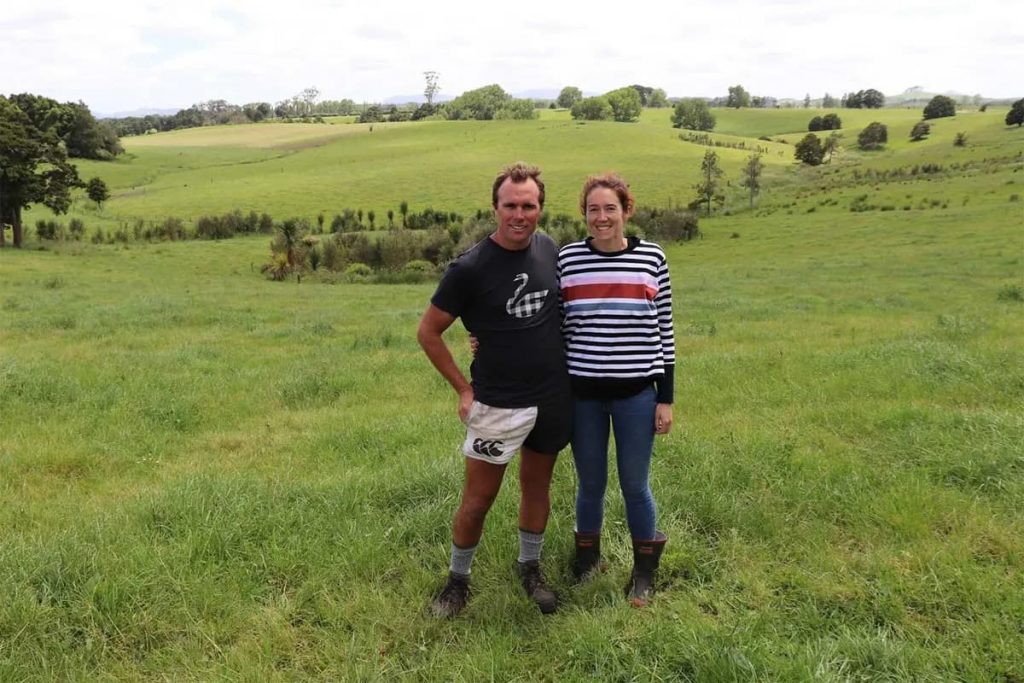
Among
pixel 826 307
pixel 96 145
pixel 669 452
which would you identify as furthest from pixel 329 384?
pixel 96 145

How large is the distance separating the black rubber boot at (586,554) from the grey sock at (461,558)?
2.17ft

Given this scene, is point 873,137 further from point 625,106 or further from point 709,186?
point 709,186

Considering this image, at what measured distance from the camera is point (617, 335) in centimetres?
332

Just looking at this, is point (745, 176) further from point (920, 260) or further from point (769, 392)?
point (769, 392)

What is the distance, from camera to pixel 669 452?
5.48 meters

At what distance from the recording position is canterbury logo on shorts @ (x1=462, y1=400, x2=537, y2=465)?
3.25m

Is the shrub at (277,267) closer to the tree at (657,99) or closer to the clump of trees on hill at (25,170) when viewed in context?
the clump of trees on hill at (25,170)

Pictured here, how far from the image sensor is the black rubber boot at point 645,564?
3598 mm

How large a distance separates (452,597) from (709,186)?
60792 millimetres

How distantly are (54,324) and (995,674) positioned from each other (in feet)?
49.0

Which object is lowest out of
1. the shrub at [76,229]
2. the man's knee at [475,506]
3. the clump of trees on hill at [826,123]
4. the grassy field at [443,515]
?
the shrub at [76,229]

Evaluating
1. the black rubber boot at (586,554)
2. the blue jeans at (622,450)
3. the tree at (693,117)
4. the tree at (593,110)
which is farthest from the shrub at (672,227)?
the tree at (593,110)

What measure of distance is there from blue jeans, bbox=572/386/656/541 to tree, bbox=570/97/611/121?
131m

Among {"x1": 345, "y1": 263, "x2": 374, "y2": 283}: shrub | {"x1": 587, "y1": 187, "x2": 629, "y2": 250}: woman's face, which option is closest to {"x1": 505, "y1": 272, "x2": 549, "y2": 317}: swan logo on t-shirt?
{"x1": 587, "y1": 187, "x2": 629, "y2": 250}: woman's face
